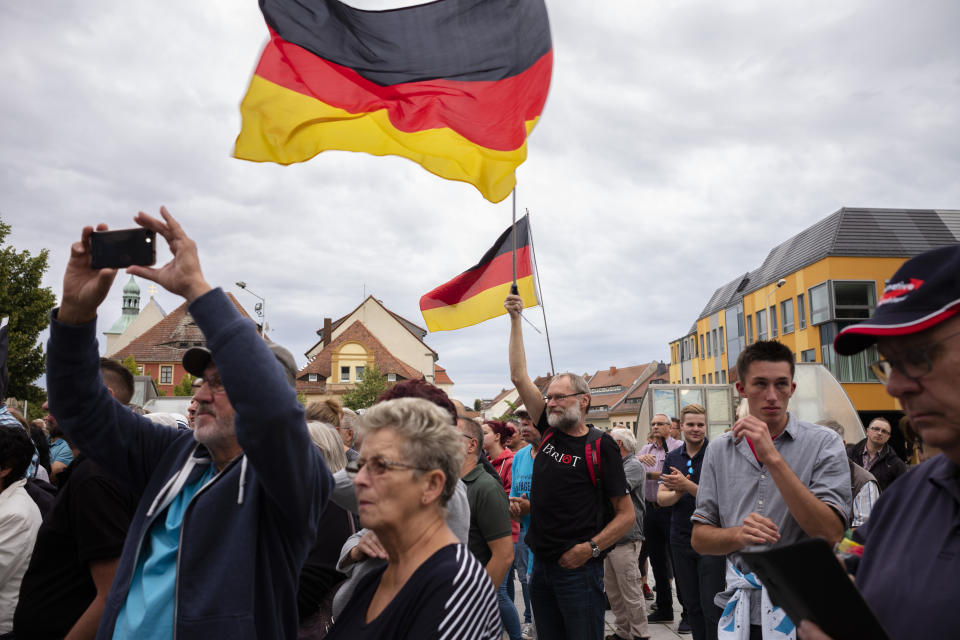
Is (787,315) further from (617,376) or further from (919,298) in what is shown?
(617,376)

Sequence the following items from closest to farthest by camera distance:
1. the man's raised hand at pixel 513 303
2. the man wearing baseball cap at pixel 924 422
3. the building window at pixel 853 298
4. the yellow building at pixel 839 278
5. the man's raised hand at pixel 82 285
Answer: the man wearing baseball cap at pixel 924 422 < the man's raised hand at pixel 82 285 < the man's raised hand at pixel 513 303 < the yellow building at pixel 839 278 < the building window at pixel 853 298

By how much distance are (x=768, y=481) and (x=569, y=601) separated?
1.72m

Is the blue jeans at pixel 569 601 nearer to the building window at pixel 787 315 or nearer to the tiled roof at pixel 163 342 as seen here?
the building window at pixel 787 315

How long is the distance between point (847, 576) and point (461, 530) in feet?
6.03

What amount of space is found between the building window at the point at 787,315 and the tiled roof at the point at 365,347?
30611 millimetres

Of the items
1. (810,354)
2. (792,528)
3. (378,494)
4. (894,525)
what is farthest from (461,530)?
(810,354)

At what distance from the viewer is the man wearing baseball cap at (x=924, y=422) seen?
1.49m

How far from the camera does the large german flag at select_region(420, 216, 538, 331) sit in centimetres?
662

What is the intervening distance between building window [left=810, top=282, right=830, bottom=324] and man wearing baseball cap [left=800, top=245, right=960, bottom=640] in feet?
127

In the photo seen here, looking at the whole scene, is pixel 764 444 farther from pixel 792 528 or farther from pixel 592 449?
pixel 592 449

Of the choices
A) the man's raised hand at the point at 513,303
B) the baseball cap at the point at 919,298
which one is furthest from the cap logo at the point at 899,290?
the man's raised hand at the point at 513,303

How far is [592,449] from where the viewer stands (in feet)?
15.6

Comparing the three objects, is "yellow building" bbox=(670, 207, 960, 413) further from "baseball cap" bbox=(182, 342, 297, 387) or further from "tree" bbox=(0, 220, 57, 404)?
"baseball cap" bbox=(182, 342, 297, 387)

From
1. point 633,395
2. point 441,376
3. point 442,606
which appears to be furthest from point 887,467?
point 441,376
